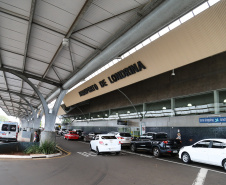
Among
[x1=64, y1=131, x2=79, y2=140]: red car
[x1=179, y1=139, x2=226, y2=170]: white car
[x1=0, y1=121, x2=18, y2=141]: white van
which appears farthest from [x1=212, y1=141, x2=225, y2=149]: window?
[x1=64, y1=131, x2=79, y2=140]: red car

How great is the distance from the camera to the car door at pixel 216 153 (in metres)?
10.2

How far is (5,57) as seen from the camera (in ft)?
58.3

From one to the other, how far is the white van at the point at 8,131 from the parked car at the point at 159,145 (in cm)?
1461

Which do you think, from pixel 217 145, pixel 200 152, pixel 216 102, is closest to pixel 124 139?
pixel 216 102

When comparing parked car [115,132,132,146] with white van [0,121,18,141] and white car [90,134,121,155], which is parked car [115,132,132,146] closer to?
white car [90,134,121,155]

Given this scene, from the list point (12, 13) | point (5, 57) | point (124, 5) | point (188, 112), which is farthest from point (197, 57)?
point (5, 57)

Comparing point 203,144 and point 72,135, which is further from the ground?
point 203,144

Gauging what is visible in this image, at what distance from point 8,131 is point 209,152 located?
20.8m

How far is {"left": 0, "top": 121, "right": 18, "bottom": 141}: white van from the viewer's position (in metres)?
22.5

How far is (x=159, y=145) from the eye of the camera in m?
14.8

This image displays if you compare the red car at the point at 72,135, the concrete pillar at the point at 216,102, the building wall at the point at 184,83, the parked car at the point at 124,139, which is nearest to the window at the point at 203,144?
the concrete pillar at the point at 216,102

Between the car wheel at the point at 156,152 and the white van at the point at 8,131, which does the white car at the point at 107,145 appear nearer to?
the car wheel at the point at 156,152

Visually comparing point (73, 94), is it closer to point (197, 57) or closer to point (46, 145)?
point (46, 145)

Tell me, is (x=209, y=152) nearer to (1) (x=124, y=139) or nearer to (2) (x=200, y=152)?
(2) (x=200, y=152)
